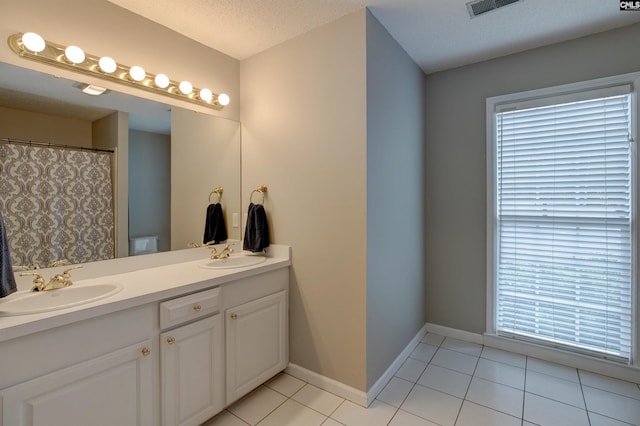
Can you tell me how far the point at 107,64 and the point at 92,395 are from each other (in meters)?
1.63

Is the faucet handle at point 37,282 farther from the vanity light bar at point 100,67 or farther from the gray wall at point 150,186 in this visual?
the vanity light bar at point 100,67

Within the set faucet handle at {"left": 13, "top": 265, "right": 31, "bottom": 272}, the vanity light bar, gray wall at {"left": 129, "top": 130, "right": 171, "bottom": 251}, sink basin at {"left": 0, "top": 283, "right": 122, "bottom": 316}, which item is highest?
the vanity light bar

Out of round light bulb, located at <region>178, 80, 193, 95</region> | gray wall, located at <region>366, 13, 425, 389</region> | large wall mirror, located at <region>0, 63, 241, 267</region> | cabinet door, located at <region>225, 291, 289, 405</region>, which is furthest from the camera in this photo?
round light bulb, located at <region>178, 80, 193, 95</region>

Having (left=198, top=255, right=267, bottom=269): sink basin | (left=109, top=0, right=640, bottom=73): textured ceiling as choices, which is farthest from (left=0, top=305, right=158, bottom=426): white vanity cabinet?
(left=109, top=0, right=640, bottom=73): textured ceiling

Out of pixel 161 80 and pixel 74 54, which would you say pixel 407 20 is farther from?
pixel 74 54

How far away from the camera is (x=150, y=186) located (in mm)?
1936

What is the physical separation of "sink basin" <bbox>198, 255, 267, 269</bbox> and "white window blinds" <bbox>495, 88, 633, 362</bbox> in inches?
76.8

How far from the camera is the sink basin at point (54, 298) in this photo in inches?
47.0

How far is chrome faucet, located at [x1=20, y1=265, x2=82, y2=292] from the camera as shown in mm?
1401

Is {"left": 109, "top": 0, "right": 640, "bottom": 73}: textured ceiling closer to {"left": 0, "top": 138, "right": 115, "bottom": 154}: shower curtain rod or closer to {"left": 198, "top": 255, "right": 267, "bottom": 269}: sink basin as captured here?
{"left": 0, "top": 138, "right": 115, "bottom": 154}: shower curtain rod

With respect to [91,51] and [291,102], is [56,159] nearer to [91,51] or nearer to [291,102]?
[91,51]

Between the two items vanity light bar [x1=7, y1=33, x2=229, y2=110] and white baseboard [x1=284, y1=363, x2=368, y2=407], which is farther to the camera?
white baseboard [x1=284, y1=363, x2=368, y2=407]

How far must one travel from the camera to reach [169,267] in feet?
6.43

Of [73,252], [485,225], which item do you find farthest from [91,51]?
[485,225]
